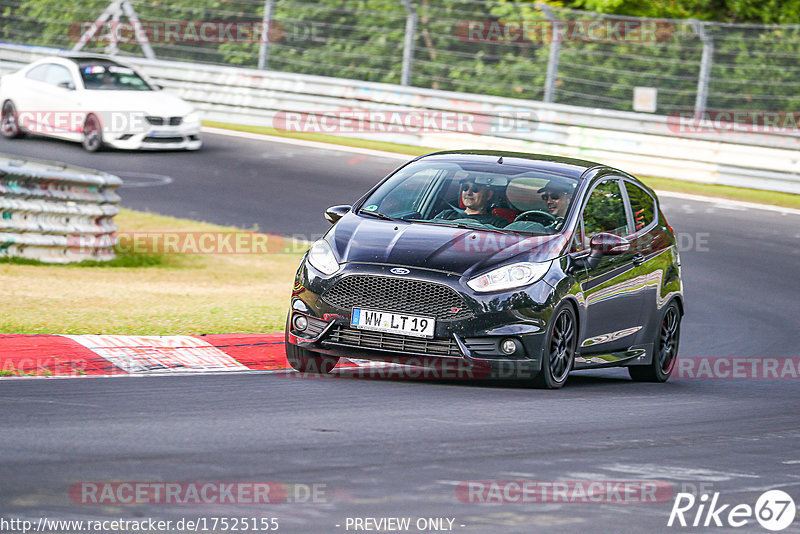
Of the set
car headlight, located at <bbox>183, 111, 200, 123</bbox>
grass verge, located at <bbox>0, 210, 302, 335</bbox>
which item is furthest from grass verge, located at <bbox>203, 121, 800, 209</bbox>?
grass verge, located at <bbox>0, 210, 302, 335</bbox>

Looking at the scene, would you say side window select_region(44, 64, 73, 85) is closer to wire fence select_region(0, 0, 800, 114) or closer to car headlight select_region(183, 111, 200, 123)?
car headlight select_region(183, 111, 200, 123)

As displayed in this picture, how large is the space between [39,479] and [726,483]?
3.16m

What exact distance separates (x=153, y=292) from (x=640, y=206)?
4.98 metres

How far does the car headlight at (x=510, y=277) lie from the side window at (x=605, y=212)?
82cm

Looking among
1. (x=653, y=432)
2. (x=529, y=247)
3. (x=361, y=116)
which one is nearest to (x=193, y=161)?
(x=361, y=116)

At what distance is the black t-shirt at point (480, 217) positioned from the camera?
31.8ft

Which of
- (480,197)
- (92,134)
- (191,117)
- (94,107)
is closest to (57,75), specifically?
(94,107)

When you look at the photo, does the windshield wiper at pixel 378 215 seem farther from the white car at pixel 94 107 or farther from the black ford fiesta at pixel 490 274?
the white car at pixel 94 107

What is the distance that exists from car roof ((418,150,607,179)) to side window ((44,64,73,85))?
48.8 ft

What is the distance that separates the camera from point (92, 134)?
76.8ft

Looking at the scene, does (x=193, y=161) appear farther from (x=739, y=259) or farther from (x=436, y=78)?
(x=739, y=259)

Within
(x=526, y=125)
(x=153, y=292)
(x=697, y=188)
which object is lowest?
(x=153, y=292)

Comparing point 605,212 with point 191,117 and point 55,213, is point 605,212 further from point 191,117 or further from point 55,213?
point 191,117

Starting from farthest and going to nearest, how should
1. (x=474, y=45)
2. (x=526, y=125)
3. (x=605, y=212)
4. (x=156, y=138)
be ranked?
1. (x=474, y=45)
2. (x=526, y=125)
3. (x=156, y=138)
4. (x=605, y=212)
